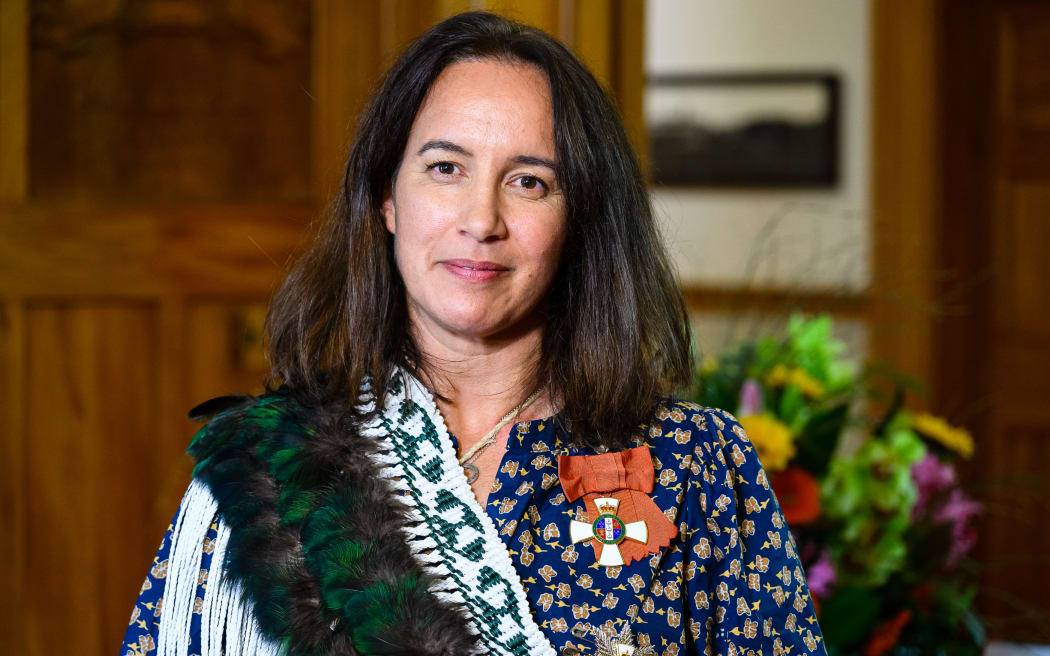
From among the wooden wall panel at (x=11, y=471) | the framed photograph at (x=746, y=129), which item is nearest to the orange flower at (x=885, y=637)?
the wooden wall panel at (x=11, y=471)

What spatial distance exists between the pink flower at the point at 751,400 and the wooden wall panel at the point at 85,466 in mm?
1215

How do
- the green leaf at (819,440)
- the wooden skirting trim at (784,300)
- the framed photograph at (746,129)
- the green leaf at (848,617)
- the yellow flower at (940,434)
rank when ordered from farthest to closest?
the framed photograph at (746,129) < the wooden skirting trim at (784,300) < the yellow flower at (940,434) < the green leaf at (819,440) < the green leaf at (848,617)

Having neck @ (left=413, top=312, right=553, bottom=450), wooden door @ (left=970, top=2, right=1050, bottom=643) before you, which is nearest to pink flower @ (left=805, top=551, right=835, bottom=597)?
neck @ (left=413, top=312, right=553, bottom=450)

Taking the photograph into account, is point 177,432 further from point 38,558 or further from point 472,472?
point 472,472

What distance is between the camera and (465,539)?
1.19 meters

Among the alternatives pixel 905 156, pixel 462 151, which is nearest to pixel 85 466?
pixel 462 151

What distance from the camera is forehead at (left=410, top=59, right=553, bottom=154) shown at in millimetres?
1197

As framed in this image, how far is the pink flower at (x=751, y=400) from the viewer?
1.64 meters

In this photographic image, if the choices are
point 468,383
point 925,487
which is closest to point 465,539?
point 468,383

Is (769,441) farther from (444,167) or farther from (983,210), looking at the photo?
(983,210)

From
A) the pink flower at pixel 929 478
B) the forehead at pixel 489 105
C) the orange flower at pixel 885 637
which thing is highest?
the forehead at pixel 489 105

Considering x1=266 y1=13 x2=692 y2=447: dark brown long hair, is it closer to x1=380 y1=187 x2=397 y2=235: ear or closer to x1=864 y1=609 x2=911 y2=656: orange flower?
x1=380 y1=187 x2=397 y2=235: ear

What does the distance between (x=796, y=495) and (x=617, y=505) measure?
0.45 meters

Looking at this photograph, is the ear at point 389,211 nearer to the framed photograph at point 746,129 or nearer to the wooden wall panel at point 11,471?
the wooden wall panel at point 11,471
